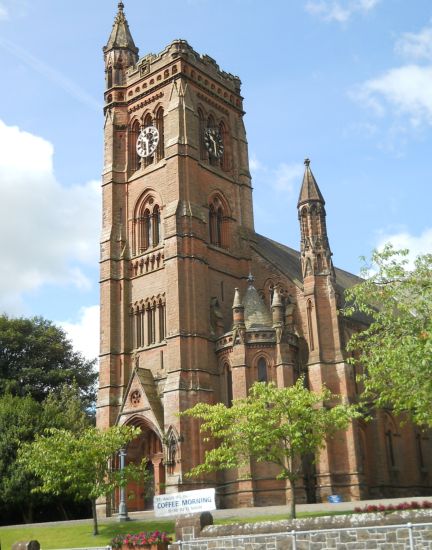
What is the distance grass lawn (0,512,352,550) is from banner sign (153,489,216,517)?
0.79 meters

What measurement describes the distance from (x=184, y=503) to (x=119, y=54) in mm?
39063

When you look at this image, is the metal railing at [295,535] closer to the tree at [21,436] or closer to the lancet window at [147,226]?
the tree at [21,436]

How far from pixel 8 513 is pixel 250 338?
2146 centimetres

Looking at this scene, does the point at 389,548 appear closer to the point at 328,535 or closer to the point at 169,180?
the point at 328,535

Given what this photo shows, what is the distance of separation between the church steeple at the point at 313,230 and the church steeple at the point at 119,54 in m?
18.5

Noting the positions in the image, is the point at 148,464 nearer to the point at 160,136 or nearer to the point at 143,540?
the point at 143,540

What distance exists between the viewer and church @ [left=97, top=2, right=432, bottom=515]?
144 feet

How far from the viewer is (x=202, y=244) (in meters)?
49.1

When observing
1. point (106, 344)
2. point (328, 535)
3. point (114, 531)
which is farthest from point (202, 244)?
point (328, 535)

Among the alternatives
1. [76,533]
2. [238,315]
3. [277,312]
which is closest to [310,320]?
[277,312]

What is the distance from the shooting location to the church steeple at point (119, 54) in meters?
58.6

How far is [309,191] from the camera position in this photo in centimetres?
5094

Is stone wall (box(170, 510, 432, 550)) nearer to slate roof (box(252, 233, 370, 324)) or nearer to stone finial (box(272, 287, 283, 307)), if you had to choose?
stone finial (box(272, 287, 283, 307))

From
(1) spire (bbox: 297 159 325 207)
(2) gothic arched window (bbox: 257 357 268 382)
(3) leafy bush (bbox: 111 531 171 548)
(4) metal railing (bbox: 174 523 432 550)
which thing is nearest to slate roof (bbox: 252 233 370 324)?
(1) spire (bbox: 297 159 325 207)
